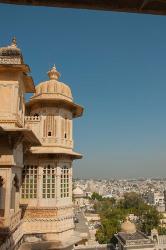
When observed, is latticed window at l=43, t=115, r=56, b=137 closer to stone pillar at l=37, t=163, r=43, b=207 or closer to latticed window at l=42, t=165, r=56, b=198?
latticed window at l=42, t=165, r=56, b=198

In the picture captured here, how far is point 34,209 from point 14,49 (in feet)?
22.4

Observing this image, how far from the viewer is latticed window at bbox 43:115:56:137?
13.4m

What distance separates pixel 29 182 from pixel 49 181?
902 mm

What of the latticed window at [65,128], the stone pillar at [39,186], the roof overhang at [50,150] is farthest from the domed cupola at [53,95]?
the stone pillar at [39,186]

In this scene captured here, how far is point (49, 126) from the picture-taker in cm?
1345

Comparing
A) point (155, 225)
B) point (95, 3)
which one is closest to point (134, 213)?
point (155, 225)

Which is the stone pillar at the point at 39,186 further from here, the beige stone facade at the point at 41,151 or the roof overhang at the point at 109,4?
the roof overhang at the point at 109,4

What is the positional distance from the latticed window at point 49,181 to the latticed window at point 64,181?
504mm

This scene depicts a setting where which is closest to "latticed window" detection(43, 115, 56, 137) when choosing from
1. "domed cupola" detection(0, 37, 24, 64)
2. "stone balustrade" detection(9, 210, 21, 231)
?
"domed cupola" detection(0, 37, 24, 64)

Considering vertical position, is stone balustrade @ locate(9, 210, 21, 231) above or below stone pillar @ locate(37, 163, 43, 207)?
below

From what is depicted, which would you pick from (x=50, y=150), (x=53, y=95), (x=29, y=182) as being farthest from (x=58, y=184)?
(x=53, y=95)

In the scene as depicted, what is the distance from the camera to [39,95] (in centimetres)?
1373

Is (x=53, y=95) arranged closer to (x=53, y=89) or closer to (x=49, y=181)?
(x=53, y=89)

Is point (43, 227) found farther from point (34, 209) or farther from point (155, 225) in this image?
point (155, 225)
